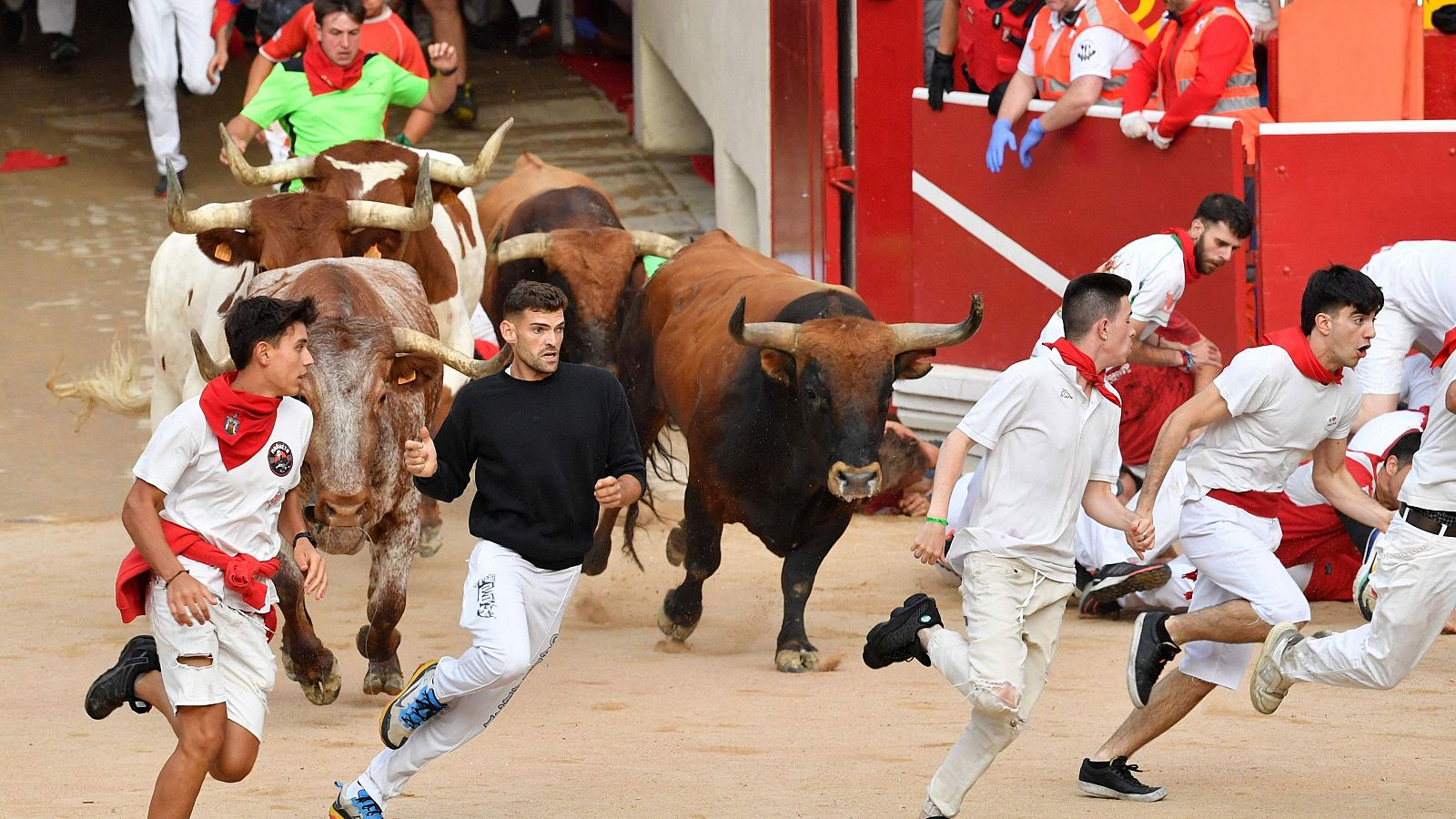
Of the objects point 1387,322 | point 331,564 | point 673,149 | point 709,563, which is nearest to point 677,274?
point 709,563

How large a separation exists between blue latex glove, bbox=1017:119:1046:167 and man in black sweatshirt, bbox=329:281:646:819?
5.00 meters

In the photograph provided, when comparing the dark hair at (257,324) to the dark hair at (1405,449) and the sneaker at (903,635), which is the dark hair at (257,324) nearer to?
the sneaker at (903,635)

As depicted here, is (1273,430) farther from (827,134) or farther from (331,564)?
(827,134)

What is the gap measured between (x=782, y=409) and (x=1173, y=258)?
1.78m

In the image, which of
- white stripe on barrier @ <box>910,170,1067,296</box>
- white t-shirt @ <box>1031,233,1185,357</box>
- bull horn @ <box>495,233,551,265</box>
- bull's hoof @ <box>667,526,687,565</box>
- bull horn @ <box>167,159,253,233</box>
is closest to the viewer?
white t-shirt @ <box>1031,233,1185,357</box>

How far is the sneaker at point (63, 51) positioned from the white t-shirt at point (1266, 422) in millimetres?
15662

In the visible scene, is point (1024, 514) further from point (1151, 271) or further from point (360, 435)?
point (1151, 271)

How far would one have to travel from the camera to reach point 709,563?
8203 mm

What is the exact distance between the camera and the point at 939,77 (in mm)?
10922

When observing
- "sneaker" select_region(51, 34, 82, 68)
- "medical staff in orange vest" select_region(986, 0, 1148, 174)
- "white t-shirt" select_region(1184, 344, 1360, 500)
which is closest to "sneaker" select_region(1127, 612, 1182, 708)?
"white t-shirt" select_region(1184, 344, 1360, 500)

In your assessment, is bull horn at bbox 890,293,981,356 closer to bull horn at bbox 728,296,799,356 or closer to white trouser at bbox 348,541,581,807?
bull horn at bbox 728,296,799,356

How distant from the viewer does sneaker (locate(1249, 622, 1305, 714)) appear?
5746 mm

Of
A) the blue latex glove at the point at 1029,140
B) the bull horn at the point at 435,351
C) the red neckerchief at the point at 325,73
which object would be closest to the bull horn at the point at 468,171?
the red neckerchief at the point at 325,73

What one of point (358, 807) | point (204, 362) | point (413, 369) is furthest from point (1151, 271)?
point (358, 807)
